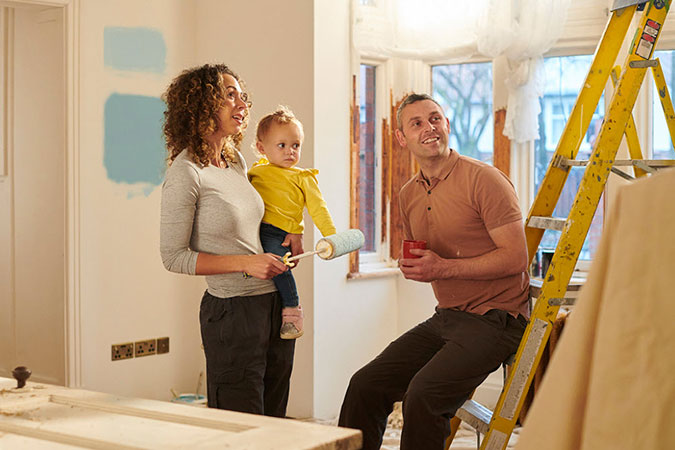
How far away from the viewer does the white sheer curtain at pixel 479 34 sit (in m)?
3.92

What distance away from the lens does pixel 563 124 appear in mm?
4137

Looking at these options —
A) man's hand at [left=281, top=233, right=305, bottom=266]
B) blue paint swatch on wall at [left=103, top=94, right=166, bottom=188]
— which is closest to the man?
man's hand at [left=281, top=233, right=305, bottom=266]

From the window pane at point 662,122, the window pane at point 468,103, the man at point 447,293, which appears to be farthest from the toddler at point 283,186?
the window pane at point 662,122

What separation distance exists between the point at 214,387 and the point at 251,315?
0.82ft

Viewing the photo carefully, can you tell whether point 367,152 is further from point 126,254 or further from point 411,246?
point 411,246

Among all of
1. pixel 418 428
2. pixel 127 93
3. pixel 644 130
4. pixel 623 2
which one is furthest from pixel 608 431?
pixel 127 93

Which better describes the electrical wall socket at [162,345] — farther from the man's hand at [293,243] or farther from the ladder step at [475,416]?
the ladder step at [475,416]

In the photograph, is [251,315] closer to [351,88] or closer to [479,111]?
[351,88]

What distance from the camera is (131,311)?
4.15m

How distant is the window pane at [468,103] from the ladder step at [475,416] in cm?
199

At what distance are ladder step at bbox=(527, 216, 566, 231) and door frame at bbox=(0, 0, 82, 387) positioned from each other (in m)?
2.34

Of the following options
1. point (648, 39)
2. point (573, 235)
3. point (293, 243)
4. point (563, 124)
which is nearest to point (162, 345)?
point (293, 243)

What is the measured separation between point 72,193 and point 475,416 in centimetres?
238

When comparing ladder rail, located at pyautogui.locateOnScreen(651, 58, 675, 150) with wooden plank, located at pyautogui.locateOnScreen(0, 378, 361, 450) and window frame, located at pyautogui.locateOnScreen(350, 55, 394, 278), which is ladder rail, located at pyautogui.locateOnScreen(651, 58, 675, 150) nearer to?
wooden plank, located at pyautogui.locateOnScreen(0, 378, 361, 450)
